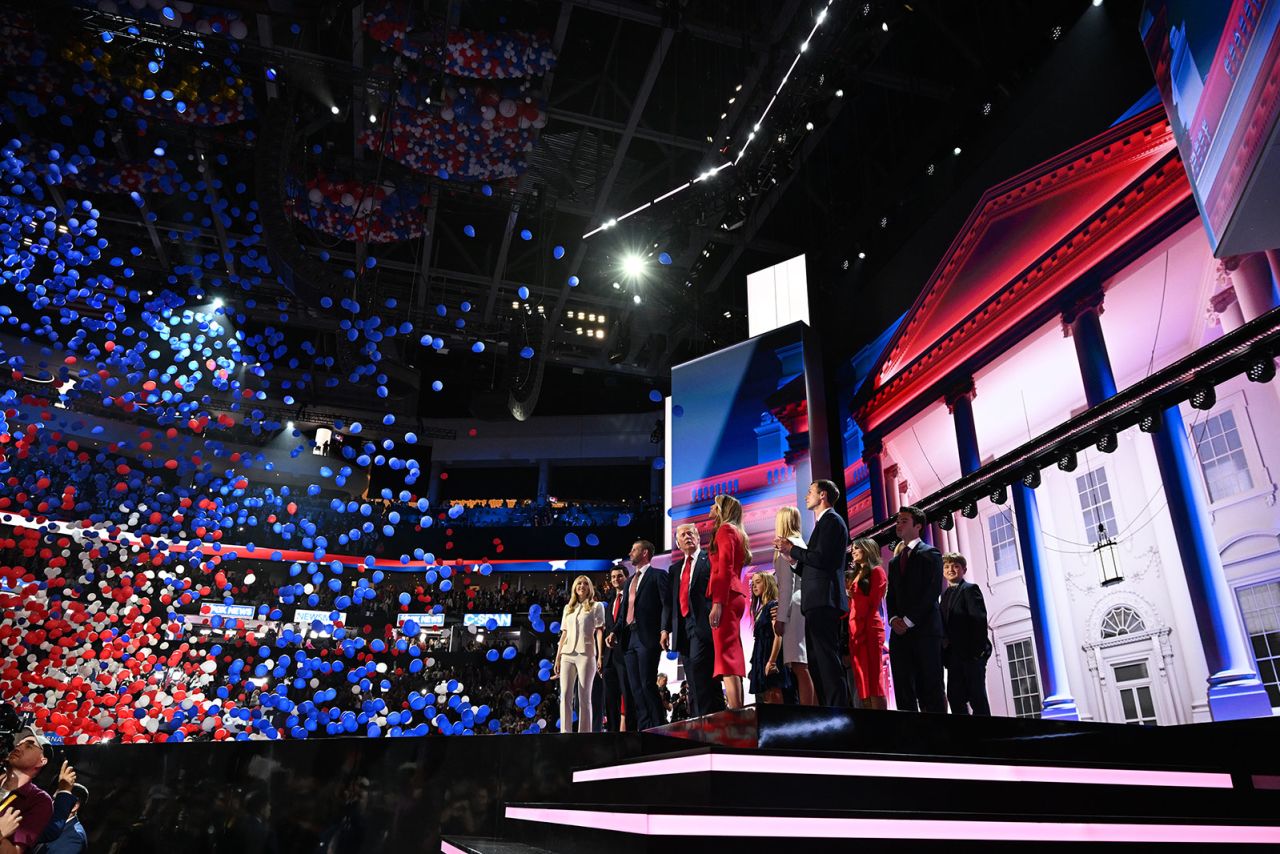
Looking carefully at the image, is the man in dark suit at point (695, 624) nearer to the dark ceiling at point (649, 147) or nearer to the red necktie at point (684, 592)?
the red necktie at point (684, 592)

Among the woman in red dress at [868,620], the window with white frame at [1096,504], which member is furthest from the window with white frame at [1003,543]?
the woman in red dress at [868,620]

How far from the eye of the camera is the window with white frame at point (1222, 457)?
493 cm

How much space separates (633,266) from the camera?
11359 millimetres

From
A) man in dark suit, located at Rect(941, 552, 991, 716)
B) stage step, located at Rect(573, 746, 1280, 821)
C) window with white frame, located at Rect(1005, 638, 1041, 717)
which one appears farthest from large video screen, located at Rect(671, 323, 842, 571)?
stage step, located at Rect(573, 746, 1280, 821)

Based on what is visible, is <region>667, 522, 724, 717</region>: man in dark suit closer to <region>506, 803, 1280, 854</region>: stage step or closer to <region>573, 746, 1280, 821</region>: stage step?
<region>573, 746, 1280, 821</region>: stage step

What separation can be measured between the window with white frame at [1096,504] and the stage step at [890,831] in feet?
12.7

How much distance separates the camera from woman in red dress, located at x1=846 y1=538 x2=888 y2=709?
4746mm

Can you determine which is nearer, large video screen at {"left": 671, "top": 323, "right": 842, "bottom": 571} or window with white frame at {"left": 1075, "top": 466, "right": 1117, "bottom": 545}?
window with white frame at {"left": 1075, "top": 466, "right": 1117, "bottom": 545}

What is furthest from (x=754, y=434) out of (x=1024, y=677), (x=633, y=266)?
(x=1024, y=677)

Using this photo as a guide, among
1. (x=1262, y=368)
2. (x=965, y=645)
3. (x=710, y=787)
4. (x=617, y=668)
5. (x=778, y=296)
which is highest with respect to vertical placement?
(x=778, y=296)

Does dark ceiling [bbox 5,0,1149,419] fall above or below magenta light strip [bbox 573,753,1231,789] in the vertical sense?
above

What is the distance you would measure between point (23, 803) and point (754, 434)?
7.74 metres

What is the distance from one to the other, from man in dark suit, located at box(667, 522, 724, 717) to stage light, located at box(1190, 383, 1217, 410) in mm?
3277

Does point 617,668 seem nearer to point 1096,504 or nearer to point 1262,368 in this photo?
point 1096,504
